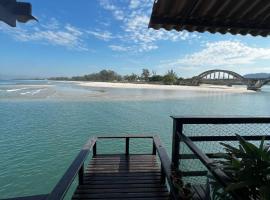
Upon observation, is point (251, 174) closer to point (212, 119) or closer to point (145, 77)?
point (212, 119)

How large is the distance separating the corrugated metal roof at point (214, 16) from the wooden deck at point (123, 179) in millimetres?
2321

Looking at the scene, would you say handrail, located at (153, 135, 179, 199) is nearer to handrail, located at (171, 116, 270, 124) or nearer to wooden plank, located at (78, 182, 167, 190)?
wooden plank, located at (78, 182, 167, 190)

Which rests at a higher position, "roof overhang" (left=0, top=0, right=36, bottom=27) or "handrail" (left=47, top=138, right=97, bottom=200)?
"roof overhang" (left=0, top=0, right=36, bottom=27)

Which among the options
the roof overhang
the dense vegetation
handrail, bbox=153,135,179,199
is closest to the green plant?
handrail, bbox=153,135,179,199

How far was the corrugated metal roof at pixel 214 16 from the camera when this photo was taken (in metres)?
2.58

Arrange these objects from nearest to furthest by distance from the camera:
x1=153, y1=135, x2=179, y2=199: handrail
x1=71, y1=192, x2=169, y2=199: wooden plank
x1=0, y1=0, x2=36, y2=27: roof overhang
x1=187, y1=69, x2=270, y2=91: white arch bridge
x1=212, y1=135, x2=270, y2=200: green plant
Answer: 1. x1=212, y1=135, x2=270, y2=200: green plant
2. x1=0, y1=0, x2=36, y2=27: roof overhang
3. x1=153, y1=135, x2=179, y2=199: handrail
4. x1=71, y1=192, x2=169, y2=199: wooden plank
5. x1=187, y1=69, x2=270, y2=91: white arch bridge

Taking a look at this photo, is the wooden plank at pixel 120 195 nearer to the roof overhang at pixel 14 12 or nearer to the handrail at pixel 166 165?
the handrail at pixel 166 165

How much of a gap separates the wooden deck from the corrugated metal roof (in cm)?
232

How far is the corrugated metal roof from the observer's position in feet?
8.45

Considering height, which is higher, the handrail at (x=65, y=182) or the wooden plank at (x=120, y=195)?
the handrail at (x=65, y=182)

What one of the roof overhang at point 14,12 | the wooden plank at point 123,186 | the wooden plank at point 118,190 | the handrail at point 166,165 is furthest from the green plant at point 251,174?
the wooden plank at point 123,186

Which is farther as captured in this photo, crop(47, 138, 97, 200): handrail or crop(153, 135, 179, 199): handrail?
crop(153, 135, 179, 199): handrail

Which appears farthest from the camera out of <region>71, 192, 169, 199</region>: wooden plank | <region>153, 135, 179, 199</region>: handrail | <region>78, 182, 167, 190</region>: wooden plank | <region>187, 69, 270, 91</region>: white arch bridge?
<region>187, 69, 270, 91</region>: white arch bridge

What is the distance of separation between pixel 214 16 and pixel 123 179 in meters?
2.76
